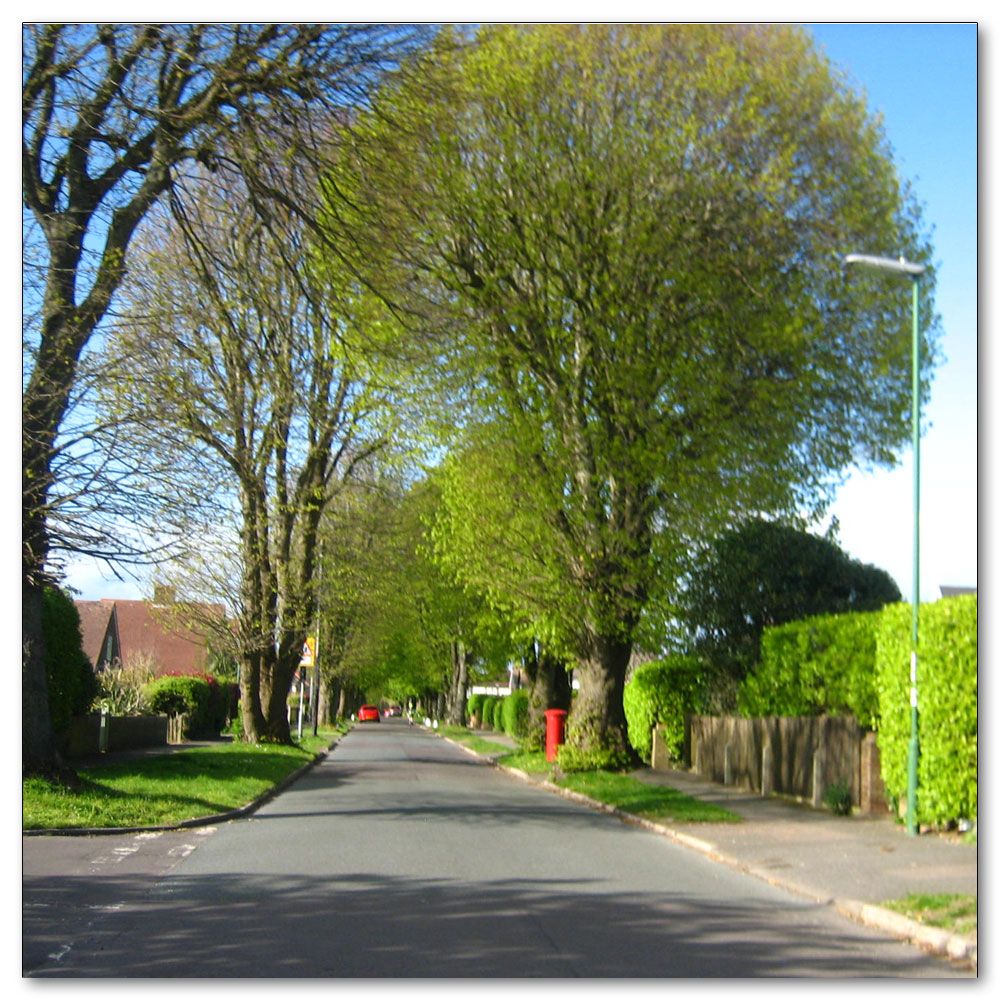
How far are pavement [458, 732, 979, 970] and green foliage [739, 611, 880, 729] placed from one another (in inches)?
59.9

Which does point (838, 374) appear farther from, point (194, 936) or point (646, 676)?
point (194, 936)

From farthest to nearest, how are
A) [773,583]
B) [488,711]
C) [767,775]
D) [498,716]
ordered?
[488,711], [498,716], [773,583], [767,775]

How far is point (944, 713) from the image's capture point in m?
12.4

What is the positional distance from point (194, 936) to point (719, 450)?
44.7ft

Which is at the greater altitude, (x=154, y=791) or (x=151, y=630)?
(x=154, y=791)

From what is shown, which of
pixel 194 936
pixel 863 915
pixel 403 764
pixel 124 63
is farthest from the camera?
pixel 403 764

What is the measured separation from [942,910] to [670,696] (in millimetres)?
16538

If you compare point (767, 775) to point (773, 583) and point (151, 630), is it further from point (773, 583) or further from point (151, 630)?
point (151, 630)

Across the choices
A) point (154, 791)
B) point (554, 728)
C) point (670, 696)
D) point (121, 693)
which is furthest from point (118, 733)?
point (670, 696)

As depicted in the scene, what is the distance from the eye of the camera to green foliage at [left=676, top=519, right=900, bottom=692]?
21.8 meters

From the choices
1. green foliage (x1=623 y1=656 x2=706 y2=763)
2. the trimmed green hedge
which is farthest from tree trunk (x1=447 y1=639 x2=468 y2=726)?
green foliage (x1=623 y1=656 x2=706 y2=763)

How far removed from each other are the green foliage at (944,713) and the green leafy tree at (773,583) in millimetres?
7933

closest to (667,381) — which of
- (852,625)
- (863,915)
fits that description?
(852,625)

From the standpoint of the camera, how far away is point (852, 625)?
646 inches
